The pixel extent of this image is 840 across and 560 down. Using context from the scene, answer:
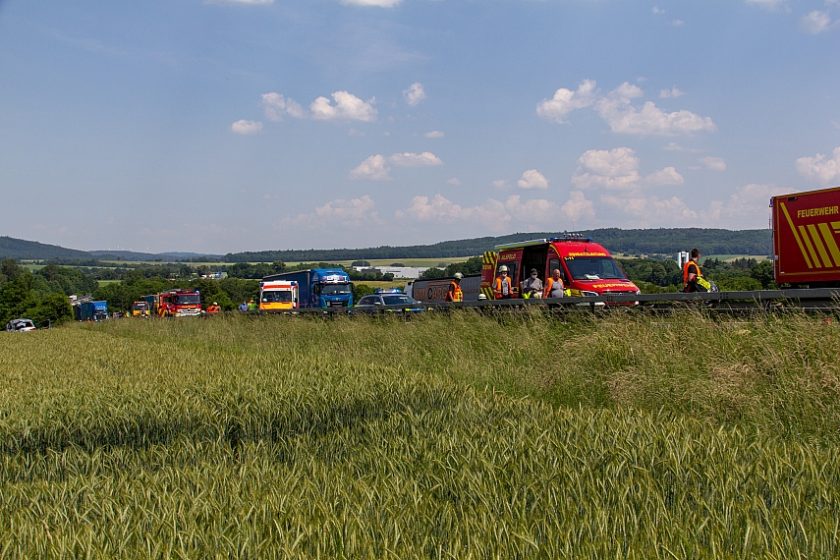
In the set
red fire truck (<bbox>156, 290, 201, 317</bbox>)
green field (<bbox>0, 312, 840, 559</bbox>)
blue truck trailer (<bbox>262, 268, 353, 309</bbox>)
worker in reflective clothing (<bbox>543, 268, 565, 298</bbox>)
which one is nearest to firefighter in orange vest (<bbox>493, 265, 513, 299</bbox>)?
worker in reflective clothing (<bbox>543, 268, 565, 298</bbox>)

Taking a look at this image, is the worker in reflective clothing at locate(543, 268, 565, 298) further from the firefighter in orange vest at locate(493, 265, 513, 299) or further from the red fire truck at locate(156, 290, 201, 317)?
the red fire truck at locate(156, 290, 201, 317)

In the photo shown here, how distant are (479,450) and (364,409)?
9.69 ft

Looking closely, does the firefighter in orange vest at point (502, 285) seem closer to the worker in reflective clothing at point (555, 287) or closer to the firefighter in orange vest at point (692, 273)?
the worker in reflective clothing at point (555, 287)

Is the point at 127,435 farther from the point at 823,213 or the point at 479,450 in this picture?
the point at 823,213

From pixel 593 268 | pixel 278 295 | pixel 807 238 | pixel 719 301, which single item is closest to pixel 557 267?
pixel 593 268

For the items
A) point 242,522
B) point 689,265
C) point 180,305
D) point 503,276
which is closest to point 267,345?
point 503,276

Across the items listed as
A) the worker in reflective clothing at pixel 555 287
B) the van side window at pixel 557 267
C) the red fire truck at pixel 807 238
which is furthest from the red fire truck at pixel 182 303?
the red fire truck at pixel 807 238

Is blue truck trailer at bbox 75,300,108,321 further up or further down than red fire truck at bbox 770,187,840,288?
further down

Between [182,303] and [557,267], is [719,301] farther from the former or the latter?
[182,303]

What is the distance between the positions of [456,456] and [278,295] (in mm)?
47963

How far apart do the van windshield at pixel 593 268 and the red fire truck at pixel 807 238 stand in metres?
4.59

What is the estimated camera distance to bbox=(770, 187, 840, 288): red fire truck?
18.8 meters

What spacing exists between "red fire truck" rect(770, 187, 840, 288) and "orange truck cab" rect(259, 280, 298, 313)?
35.9 metres

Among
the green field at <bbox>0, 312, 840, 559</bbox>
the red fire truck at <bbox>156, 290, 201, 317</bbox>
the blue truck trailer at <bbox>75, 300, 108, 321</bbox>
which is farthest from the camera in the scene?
the blue truck trailer at <bbox>75, 300, 108, 321</bbox>
